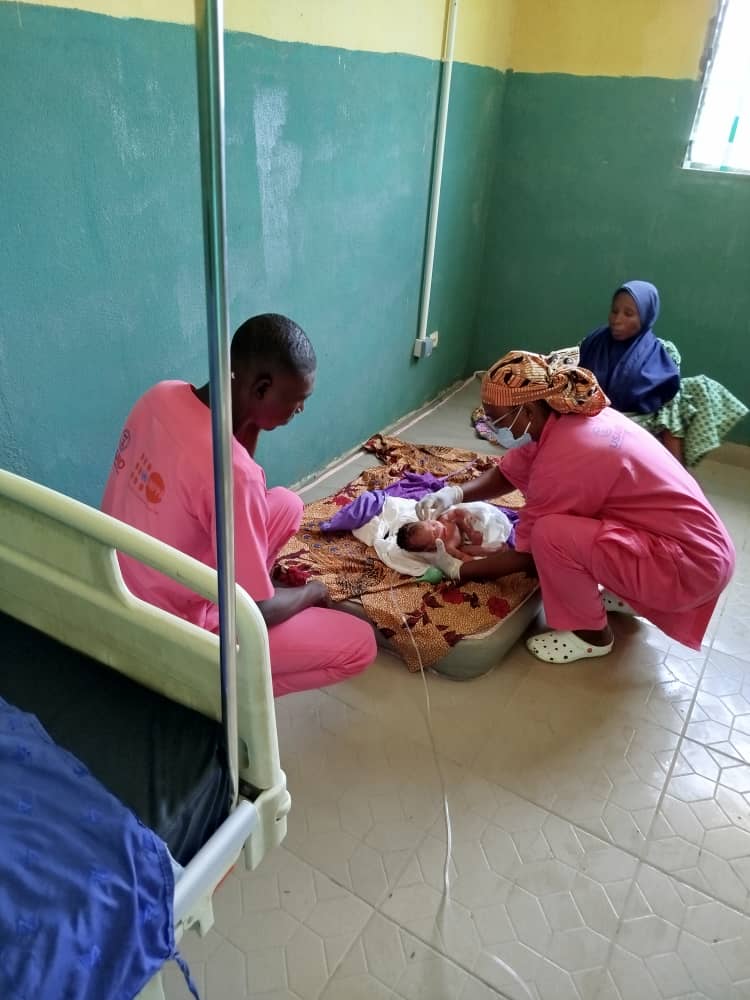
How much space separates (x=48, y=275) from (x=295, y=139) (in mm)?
1105

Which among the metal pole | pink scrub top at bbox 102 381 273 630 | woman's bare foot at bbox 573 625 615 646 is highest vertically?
the metal pole

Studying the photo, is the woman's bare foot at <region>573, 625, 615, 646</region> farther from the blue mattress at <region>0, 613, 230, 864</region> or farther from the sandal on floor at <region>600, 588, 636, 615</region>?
the blue mattress at <region>0, 613, 230, 864</region>

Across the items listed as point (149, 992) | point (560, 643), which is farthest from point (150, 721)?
point (560, 643)

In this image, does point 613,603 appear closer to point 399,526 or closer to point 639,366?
point 399,526

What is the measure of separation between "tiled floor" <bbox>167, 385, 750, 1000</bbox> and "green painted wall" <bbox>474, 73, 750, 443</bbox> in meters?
2.12

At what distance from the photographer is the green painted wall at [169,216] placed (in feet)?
5.55

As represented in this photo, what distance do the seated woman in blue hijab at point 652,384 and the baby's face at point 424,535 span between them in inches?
55.2

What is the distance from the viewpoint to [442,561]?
2.45m

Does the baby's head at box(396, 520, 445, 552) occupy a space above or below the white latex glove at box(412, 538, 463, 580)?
above

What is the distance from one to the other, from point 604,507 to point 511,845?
0.96 meters

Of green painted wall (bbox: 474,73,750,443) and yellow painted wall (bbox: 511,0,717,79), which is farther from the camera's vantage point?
green painted wall (bbox: 474,73,750,443)

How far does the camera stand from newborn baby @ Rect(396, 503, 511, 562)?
8.09 feet

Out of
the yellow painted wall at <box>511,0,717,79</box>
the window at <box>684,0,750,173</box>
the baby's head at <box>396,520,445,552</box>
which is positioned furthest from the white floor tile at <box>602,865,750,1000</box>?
the yellow painted wall at <box>511,0,717,79</box>

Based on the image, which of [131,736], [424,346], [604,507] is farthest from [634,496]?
[424,346]
